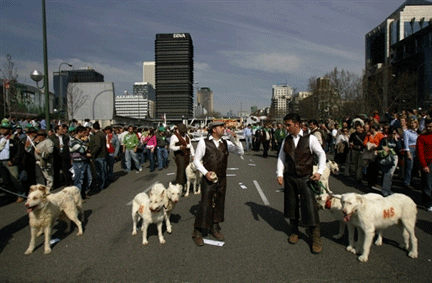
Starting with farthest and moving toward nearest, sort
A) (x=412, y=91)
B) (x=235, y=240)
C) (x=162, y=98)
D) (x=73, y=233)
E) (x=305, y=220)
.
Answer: (x=162, y=98), (x=412, y=91), (x=73, y=233), (x=235, y=240), (x=305, y=220)

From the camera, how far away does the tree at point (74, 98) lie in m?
25.8

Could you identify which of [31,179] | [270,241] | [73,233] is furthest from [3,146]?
[270,241]

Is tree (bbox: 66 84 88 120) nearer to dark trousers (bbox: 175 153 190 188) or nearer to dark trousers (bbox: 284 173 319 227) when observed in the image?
dark trousers (bbox: 175 153 190 188)

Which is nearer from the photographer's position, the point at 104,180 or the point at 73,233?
the point at 73,233

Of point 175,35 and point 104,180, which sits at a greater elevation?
point 175,35

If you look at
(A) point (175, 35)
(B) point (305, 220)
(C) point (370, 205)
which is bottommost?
(B) point (305, 220)

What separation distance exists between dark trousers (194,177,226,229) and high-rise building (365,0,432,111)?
40.1m

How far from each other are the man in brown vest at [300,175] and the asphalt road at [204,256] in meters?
0.39

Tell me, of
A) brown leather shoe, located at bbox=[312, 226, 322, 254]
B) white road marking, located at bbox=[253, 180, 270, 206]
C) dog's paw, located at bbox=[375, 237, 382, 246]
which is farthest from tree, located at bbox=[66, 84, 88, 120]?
dog's paw, located at bbox=[375, 237, 382, 246]

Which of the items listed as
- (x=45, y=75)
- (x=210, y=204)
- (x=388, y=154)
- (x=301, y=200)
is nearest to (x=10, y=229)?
(x=210, y=204)

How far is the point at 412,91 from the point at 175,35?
393ft

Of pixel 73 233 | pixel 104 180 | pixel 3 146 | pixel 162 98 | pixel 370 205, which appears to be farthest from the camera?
pixel 162 98

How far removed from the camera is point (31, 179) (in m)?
9.13

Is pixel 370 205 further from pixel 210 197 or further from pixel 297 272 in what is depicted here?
pixel 210 197
